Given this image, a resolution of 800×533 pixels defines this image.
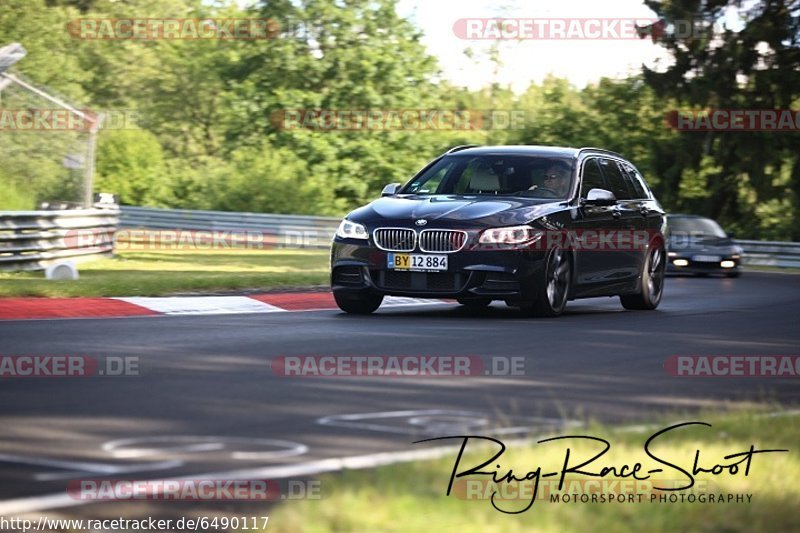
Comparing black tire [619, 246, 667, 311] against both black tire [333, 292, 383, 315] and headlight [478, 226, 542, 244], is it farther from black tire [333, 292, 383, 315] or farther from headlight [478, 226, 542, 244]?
black tire [333, 292, 383, 315]

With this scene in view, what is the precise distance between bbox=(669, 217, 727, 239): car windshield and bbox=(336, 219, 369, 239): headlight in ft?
57.5

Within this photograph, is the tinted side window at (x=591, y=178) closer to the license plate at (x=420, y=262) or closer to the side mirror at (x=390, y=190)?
the side mirror at (x=390, y=190)

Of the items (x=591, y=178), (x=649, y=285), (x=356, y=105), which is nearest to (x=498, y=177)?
(x=591, y=178)

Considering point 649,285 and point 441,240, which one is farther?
point 649,285

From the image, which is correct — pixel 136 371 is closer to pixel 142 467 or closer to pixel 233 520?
pixel 142 467

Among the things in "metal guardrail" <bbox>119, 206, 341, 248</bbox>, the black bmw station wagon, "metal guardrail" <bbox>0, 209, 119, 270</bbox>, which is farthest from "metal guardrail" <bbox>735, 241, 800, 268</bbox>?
the black bmw station wagon

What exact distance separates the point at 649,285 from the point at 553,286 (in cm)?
285

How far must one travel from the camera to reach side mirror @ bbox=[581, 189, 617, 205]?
593 inches

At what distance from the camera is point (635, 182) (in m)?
17.3

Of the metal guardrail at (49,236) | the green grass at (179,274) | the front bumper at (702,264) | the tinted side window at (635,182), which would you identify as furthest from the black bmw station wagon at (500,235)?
the front bumper at (702,264)

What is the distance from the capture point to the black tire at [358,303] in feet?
48.6

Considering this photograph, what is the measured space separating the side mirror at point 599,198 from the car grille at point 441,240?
1.87 meters

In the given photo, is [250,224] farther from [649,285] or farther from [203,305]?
[203,305]

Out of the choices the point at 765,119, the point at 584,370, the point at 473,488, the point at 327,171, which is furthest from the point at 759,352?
the point at 327,171
